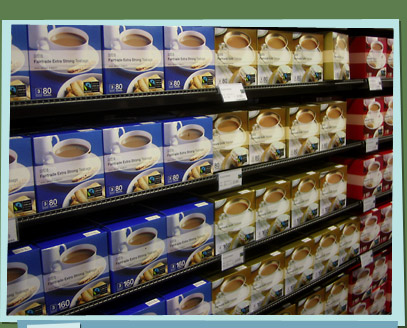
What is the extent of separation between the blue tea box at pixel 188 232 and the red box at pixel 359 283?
1.41 meters

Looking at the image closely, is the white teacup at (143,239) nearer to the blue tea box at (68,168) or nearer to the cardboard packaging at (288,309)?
the blue tea box at (68,168)

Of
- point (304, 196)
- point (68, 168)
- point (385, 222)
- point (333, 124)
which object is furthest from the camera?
point (385, 222)

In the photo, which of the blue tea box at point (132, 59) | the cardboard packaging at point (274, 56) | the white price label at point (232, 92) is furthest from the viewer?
the cardboard packaging at point (274, 56)

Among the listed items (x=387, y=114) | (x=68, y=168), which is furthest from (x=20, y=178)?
(x=387, y=114)

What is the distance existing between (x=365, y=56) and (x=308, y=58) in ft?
2.03

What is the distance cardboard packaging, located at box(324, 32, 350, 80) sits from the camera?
2.58 metres

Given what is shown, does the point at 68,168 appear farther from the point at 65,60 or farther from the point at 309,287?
the point at 309,287

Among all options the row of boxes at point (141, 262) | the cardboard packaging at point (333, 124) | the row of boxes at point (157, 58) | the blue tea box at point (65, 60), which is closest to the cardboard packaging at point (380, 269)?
the row of boxes at point (141, 262)

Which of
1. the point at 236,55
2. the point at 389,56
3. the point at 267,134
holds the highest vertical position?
the point at 389,56

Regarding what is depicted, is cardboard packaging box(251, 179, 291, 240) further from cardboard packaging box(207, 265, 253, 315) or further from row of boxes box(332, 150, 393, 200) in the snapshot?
row of boxes box(332, 150, 393, 200)

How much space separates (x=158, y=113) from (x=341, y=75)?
1.23m

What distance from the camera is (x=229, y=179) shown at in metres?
2.17

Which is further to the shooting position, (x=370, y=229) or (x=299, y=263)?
(x=370, y=229)

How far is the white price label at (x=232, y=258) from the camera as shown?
2.21 m
